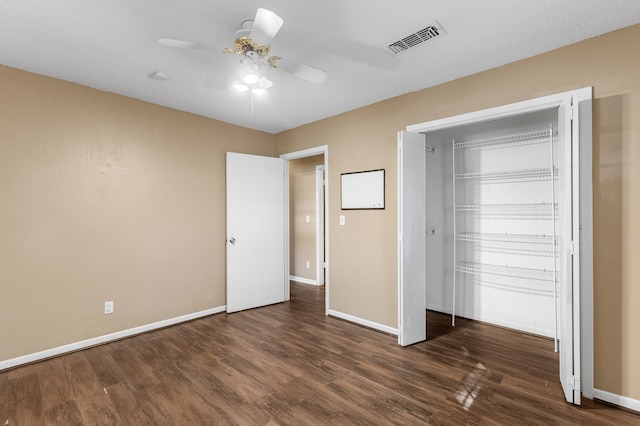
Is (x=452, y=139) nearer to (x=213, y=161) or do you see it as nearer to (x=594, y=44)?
(x=594, y=44)

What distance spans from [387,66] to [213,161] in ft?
8.15

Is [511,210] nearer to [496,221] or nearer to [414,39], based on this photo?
[496,221]

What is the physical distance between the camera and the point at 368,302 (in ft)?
11.7

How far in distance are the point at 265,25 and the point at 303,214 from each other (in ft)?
14.3

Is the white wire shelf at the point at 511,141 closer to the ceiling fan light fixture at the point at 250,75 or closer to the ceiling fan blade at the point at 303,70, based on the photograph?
the ceiling fan blade at the point at 303,70

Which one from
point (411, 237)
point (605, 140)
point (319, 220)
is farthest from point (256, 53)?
point (319, 220)

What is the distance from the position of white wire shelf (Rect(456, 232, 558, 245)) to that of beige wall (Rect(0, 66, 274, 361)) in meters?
3.15

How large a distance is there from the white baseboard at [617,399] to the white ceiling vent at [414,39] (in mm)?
2729

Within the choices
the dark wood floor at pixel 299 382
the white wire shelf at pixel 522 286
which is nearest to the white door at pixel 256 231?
A: the dark wood floor at pixel 299 382

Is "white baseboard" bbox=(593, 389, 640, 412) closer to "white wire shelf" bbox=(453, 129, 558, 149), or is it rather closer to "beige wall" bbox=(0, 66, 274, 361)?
"white wire shelf" bbox=(453, 129, 558, 149)

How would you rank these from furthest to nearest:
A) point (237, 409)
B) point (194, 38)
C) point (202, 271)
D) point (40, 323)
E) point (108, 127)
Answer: point (202, 271) → point (108, 127) → point (40, 323) → point (194, 38) → point (237, 409)

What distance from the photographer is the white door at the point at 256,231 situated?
4.12 metres

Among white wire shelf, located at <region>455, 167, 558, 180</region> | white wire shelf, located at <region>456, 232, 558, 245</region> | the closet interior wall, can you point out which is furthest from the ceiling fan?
white wire shelf, located at <region>456, 232, 558, 245</region>

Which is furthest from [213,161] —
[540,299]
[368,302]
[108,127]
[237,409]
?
[540,299]
